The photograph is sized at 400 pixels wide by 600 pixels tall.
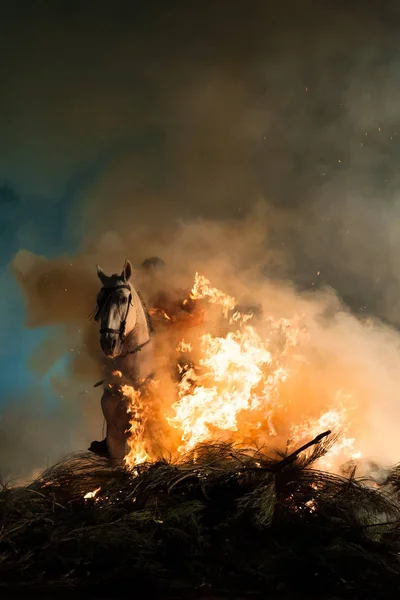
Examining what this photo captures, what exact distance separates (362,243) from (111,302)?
6.47 meters

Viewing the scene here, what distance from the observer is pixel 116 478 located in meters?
3.82

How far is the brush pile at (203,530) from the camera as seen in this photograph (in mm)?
2832

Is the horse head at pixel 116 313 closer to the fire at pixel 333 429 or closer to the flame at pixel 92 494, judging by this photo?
the flame at pixel 92 494

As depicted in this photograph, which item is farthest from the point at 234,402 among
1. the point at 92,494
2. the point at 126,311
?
the point at 92,494

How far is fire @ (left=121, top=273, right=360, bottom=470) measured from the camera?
5723 mm

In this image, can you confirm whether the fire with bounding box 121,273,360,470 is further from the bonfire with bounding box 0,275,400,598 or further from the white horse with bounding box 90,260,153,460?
the bonfire with bounding box 0,275,400,598

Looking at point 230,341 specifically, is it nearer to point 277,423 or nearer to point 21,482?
point 277,423

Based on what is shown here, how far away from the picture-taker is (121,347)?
573cm

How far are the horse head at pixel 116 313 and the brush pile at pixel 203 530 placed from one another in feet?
5.47

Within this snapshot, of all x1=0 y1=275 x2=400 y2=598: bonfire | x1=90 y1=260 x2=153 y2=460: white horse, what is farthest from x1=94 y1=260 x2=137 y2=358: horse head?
x1=0 y1=275 x2=400 y2=598: bonfire

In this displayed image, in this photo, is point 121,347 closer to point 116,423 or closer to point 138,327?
point 138,327

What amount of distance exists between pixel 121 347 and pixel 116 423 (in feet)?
2.80

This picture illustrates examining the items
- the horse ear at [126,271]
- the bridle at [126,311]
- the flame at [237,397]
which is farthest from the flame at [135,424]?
the horse ear at [126,271]

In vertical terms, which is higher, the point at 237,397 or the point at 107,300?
the point at 107,300
